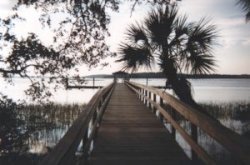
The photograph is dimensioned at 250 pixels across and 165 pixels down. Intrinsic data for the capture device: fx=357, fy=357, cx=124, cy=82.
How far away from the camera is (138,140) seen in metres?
7.06

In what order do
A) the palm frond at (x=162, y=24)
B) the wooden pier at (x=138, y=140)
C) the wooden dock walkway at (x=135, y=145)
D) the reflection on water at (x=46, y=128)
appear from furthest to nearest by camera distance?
the reflection on water at (x=46, y=128), the palm frond at (x=162, y=24), the wooden dock walkway at (x=135, y=145), the wooden pier at (x=138, y=140)

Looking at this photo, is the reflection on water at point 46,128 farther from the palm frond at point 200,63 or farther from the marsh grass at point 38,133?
the palm frond at point 200,63

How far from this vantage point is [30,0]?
32.1ft

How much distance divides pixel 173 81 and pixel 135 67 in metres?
1.19

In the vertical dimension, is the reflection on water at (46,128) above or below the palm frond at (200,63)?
below

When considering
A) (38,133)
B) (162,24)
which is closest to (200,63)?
(162,24)

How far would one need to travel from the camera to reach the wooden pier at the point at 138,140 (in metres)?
2.53

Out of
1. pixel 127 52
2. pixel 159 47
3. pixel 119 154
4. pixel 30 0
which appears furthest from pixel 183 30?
pixel 119 154

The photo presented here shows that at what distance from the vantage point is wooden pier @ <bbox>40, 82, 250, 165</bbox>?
2.53 meters

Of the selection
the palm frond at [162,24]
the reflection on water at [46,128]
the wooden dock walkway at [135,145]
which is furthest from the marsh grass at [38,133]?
the palm frond at [162,24]

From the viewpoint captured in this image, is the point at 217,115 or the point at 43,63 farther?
the point at 217,115

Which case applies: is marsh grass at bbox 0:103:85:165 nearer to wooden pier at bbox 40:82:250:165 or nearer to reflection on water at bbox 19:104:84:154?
reflection on water at bbox 19:104:84:154

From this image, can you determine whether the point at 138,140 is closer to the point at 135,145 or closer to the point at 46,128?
the point at 135,145

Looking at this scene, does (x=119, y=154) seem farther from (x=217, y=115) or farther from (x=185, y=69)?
(x=217, y=115)
